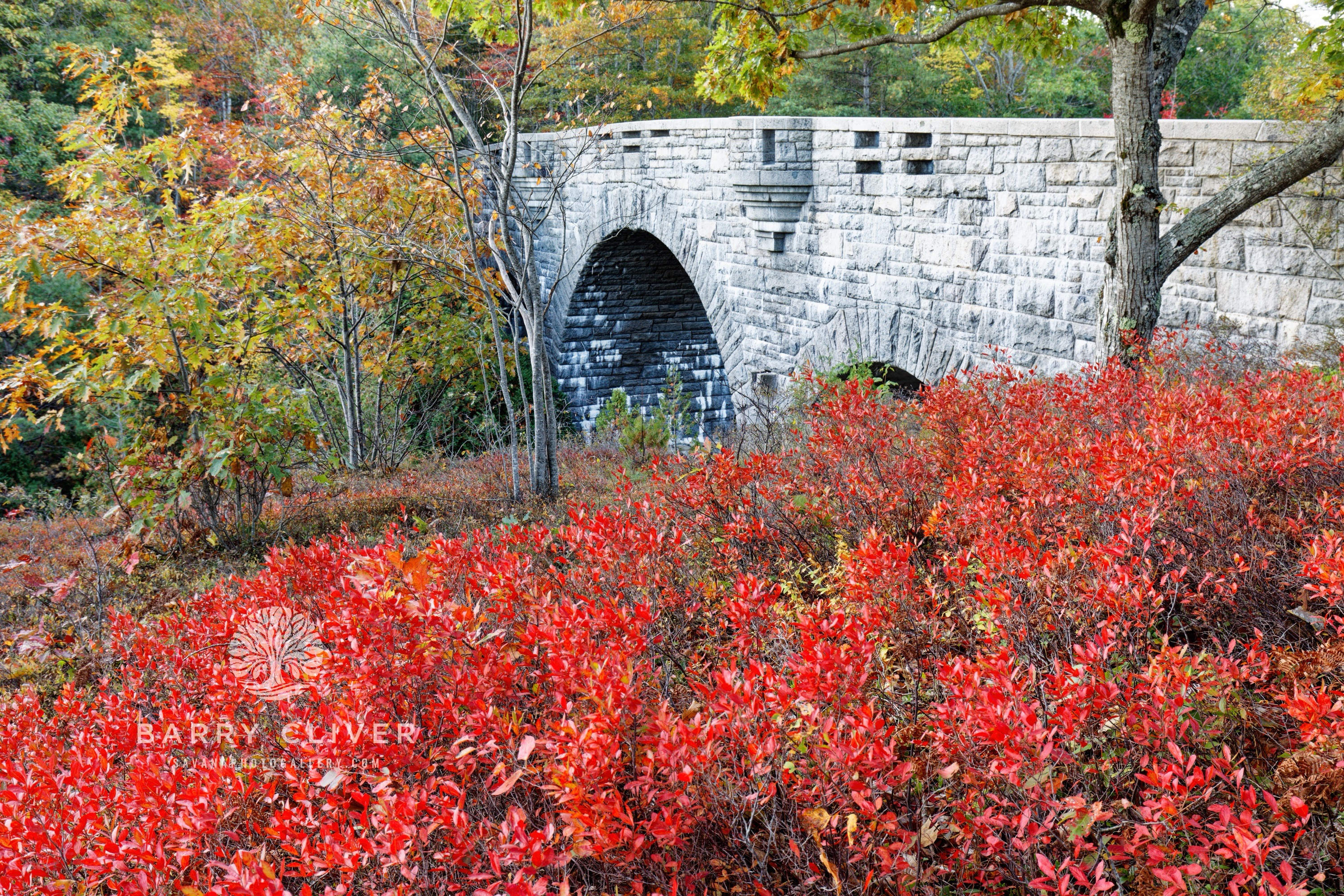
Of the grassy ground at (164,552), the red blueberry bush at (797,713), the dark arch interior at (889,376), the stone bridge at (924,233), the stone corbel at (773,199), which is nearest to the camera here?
the red blueberry bush at (797,713)

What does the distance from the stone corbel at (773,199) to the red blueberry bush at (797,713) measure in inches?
254

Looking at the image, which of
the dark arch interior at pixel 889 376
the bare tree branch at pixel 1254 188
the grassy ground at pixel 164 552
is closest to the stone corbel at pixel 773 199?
the dark arch interior at pixel 889 376

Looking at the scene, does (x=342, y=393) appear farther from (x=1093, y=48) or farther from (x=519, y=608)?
(x=1093, y=48)

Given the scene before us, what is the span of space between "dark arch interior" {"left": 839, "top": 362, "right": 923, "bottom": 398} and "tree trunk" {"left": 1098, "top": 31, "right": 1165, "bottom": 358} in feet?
6.20

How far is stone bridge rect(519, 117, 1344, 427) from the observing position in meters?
5.78

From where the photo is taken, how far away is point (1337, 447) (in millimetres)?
2846

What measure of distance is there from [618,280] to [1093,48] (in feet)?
39.9

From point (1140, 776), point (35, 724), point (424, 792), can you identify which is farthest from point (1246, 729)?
point (35, 724)

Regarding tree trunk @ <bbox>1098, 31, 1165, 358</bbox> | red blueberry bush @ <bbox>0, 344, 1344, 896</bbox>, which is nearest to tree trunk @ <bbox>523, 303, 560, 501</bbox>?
red blueberry bush @ <bbox>0, 344, 1344, 896</bbox>

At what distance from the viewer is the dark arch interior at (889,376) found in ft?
27.6

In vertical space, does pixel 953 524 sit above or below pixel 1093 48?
below

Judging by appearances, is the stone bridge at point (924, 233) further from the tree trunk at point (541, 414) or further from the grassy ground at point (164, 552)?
the grassy ground at point (164, 552)

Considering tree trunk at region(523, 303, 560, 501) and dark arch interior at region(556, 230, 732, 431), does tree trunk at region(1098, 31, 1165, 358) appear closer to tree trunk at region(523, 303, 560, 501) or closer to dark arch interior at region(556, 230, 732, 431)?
tree trunk at region(523, 303, 560, 501)

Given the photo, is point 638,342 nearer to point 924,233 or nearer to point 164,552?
point 924,233
